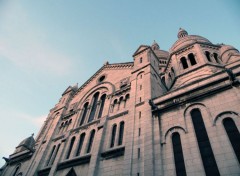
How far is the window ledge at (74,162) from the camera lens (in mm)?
15842

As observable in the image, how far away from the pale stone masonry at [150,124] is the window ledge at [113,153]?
7 centimetres

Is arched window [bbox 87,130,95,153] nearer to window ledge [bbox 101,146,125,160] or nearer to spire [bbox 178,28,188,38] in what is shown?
window ledge [bbox 101,146,125,160]

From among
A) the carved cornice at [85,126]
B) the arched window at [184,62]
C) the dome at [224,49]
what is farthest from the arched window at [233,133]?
the dome at [224,49]

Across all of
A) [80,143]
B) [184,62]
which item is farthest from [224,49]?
[80,143]

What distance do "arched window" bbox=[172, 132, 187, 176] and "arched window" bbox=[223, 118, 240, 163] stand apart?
9.10ft

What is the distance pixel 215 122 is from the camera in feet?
37.4

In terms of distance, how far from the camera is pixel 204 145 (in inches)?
432

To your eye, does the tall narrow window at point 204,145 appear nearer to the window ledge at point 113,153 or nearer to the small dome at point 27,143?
the window ledge at point 113,153

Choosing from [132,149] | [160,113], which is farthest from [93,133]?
[160,113]

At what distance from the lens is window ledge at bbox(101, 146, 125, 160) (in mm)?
14159

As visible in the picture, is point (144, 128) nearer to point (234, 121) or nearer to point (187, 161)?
point (187, 161)

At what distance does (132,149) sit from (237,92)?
765 cm

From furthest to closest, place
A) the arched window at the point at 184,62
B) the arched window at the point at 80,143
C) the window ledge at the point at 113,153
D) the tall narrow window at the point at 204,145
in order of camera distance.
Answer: the arched window at the point at 184,62, the arched window at the point at 80,143, the window ledge at the point at 113,153, the tall narrow window at the point at 204,145

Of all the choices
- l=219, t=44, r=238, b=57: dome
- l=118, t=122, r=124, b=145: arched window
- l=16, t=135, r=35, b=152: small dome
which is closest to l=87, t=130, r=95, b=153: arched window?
l=118, t=122, r=124, b=145: arched window
